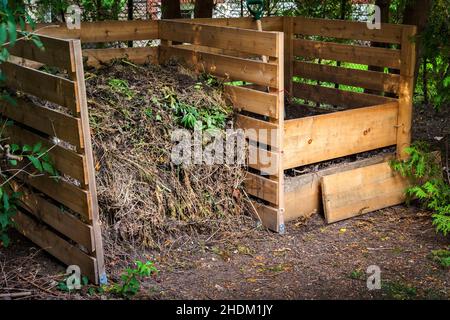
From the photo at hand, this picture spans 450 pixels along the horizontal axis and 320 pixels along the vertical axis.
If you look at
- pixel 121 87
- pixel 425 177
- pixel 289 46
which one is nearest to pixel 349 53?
pixel 289 46

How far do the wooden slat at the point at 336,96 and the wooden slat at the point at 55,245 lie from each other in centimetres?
347

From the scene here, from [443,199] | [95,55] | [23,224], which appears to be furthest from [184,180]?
[443,199]

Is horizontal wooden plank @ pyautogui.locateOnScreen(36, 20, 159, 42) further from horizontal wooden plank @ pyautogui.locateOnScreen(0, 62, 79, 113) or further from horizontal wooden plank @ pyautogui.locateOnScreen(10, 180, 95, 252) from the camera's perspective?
horizontal wooden plank @ pyautogui.locateOnScreen(10, 180, 95, 252)

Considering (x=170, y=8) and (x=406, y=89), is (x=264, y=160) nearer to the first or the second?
(x=406, y=89)

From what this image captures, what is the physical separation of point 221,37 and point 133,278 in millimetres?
2409

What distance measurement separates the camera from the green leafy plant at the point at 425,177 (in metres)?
6.20

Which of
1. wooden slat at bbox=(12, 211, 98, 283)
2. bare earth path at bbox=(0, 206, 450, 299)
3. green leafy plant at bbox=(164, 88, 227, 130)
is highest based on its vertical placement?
green leafy plant at bbox=(164, 88, 227, 130)

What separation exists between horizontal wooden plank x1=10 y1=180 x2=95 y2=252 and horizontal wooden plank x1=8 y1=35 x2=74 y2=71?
1.13 metres

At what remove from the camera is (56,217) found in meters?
5.11

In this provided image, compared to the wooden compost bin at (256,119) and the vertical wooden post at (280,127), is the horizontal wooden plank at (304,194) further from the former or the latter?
the vertical wooden post at (280,127)

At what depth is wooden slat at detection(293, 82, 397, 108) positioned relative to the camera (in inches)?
270

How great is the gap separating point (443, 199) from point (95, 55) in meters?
3.71

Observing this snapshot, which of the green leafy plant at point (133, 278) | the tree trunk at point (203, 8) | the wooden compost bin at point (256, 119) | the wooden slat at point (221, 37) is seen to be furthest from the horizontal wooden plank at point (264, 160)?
the tree trunk at point (203, 8)

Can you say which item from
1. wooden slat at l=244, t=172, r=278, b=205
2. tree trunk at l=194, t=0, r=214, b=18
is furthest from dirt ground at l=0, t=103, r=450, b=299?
tree trunk at l=194, t=0, r=214, b=18
